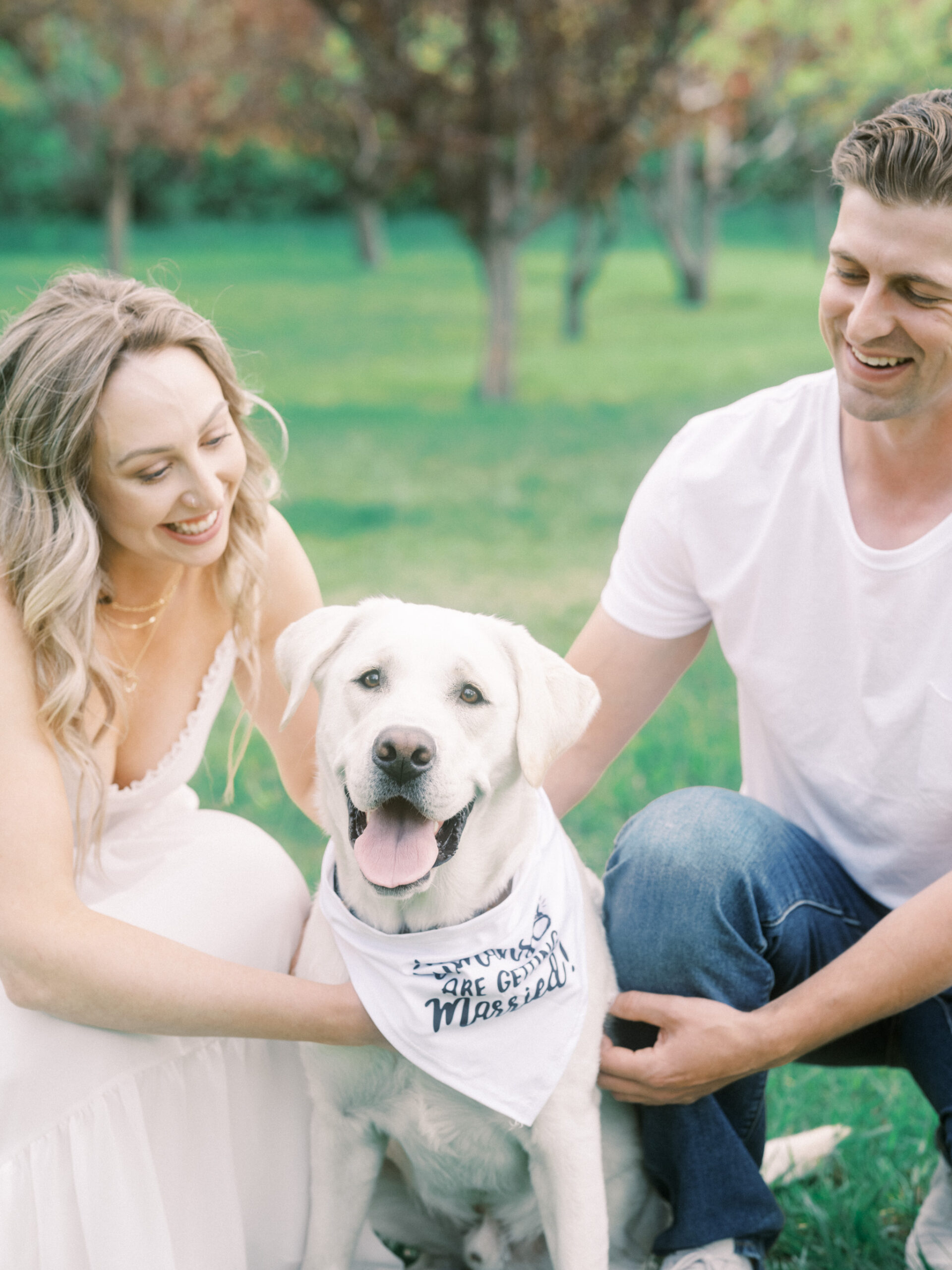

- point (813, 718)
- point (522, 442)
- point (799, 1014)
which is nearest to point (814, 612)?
point (813, 718)

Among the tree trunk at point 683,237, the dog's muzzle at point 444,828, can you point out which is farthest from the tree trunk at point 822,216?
the dog's muzzle at point 444,828

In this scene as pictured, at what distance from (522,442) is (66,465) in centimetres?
830

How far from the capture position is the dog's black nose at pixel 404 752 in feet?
6.04

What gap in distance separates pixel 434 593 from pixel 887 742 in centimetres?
446

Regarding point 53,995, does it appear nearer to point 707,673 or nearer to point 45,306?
point 45,306

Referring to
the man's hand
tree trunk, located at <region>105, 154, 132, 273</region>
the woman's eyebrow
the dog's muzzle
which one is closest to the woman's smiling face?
the woman's eyebrow

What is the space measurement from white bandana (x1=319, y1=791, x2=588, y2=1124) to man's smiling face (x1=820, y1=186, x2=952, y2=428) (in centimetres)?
102

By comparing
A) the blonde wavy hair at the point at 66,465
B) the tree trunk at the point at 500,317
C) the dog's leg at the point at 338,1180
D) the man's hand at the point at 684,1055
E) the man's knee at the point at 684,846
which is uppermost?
the blonde wavy hair at the point at 66,465

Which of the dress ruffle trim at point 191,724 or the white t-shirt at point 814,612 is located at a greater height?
the white t-shirt at point 814,612

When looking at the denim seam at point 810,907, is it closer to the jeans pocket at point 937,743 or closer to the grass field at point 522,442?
the jeans pocket at point 937,743

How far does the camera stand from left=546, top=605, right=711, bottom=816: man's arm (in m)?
2.47

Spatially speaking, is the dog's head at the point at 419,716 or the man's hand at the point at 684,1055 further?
the man's hand at the point at 684,1055

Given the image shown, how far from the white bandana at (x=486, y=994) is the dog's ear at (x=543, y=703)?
24 centimetres

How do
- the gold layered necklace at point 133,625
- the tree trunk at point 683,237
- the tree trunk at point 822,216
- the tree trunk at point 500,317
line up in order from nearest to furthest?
the gold layered necklace at point 133,625 < the tree trunk at point 500,317 < the tree trunk at point 683,237 < the tree trunk at point 822,216
